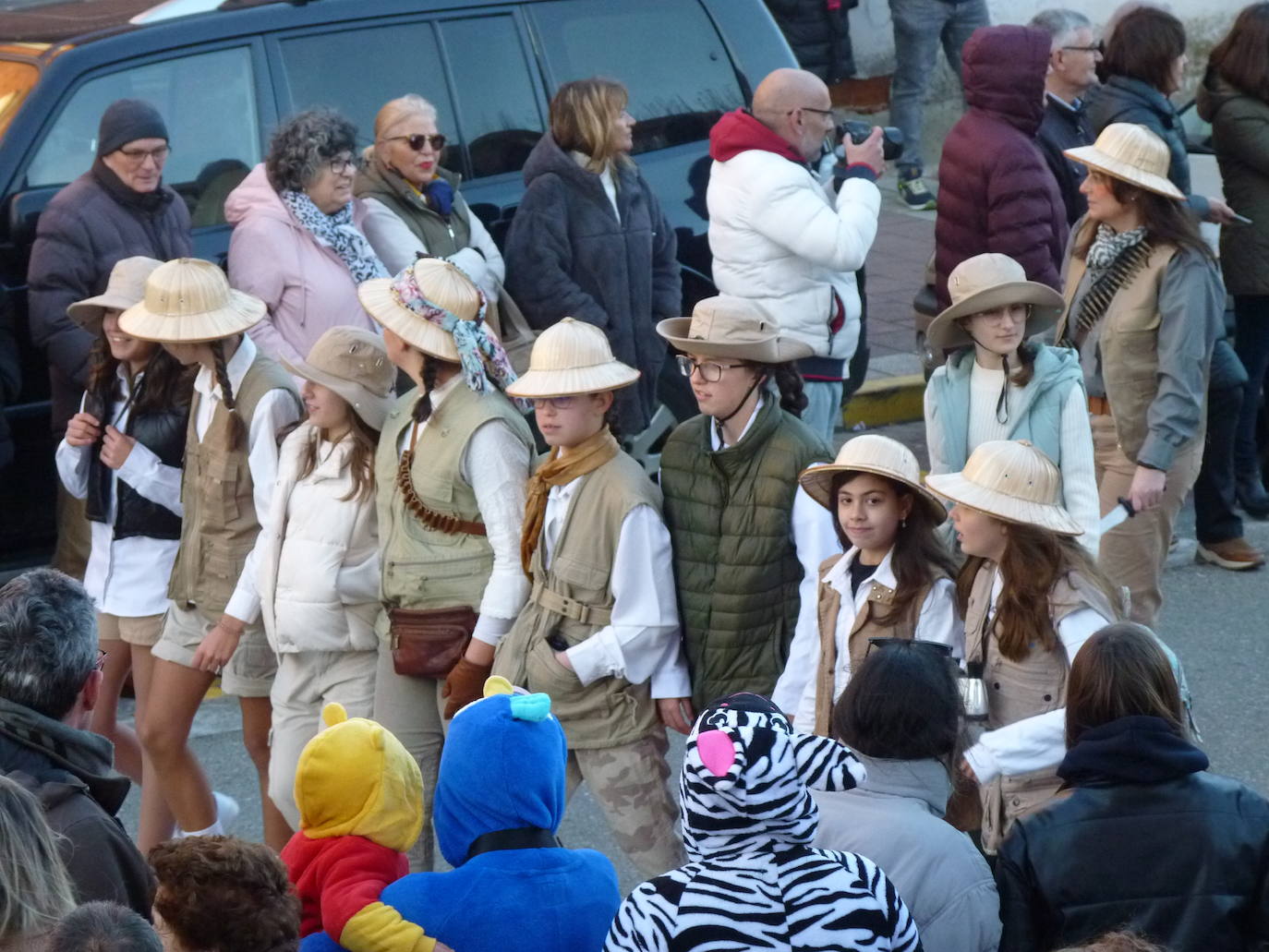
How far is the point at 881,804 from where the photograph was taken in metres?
3.25

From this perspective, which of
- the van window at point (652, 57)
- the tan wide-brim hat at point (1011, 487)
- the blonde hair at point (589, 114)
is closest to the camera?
the tan wide-brim hat at point (1011, 487)

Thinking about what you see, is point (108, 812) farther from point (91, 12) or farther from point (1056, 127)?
point (1056, 127)

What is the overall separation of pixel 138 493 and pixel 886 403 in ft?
16.4

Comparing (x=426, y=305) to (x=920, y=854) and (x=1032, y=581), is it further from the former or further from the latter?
(x=920, y=854)

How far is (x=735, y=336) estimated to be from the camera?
4.58 meters

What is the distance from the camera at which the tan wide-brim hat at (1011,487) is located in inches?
164

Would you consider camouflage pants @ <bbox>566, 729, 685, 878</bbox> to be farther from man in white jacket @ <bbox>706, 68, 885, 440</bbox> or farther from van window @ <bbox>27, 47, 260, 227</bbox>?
van window @ <bbox>27, 47, 260, 227</bbox>

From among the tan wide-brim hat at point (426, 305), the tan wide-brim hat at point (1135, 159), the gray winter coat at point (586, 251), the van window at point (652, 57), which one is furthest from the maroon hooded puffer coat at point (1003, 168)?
the tan wide-brim hat at point (426, 305)

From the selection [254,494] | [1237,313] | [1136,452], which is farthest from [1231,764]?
[254,494]

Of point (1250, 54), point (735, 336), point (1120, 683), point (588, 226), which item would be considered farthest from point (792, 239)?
point (1120, 683)

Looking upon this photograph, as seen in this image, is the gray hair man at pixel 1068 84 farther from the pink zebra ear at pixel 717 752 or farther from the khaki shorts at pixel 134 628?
the pink zebra ear at pixel 717 752

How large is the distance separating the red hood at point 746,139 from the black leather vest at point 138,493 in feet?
7.29

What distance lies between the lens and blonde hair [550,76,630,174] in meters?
6.51

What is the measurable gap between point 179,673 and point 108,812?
5.55 feet
